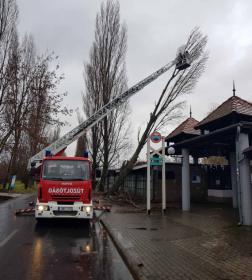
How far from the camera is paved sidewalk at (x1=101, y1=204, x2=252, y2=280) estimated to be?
4.91 meters

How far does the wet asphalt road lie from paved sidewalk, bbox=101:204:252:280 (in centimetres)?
40

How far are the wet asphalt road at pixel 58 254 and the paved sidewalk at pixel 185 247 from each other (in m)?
0.40

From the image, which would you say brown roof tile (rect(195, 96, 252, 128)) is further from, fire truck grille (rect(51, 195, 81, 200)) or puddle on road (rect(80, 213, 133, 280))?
puddle on road (rect(80, 213, 133, 280))

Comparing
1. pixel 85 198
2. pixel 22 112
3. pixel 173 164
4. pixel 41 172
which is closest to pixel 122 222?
pixel 85 198

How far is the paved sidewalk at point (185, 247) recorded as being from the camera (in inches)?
193

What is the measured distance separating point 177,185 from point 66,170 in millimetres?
11084

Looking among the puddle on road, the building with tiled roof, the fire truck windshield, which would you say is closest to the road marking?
the fire truck windshield

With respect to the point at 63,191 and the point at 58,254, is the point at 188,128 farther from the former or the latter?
the point at 58,254

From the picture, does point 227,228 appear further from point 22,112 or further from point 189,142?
point 22,112

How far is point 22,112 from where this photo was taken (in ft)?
62.2

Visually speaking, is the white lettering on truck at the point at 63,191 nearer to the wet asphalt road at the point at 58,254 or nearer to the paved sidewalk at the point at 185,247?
the wet asphalt road at the point at 58,254

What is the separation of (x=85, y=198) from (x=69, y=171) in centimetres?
124

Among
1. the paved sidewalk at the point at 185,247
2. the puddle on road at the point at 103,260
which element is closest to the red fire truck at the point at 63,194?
the paved sidewalk at the point at 185,247

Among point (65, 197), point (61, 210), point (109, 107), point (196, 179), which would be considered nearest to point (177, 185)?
point (196, 179)
